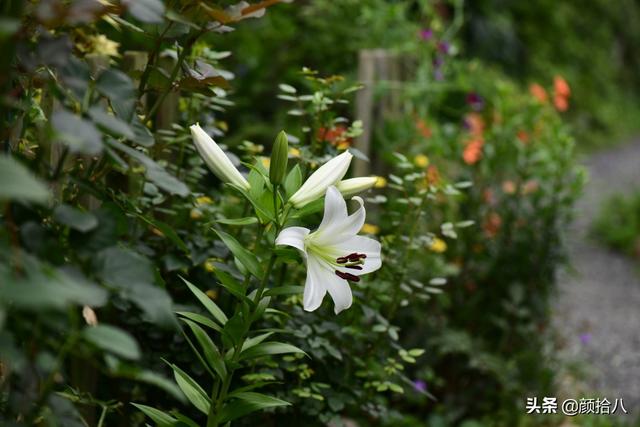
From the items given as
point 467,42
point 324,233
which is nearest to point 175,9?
point 324,233

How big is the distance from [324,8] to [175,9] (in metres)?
2.75

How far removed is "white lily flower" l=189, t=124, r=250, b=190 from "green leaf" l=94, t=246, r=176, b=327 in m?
0.43

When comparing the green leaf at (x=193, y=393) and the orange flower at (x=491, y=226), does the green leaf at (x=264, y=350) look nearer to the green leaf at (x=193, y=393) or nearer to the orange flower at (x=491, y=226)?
the green leaf at (x=193, y=393)

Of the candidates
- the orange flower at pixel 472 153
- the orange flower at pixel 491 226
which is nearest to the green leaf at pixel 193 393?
the orange flower at pixel 491 226

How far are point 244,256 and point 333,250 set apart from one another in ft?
0.49

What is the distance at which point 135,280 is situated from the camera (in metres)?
0.91

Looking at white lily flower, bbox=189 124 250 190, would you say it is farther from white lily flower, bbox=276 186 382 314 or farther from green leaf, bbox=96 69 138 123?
green leaf, bbox=96 69 138 123

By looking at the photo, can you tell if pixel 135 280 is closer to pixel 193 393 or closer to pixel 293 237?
pixel 293 237

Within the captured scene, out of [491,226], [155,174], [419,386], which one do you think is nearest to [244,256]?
[155,174]

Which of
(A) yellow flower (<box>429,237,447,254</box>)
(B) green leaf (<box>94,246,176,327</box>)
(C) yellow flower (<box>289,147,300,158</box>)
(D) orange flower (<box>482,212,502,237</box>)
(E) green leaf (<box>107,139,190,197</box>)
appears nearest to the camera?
(B) green leaf (<box>94,246,176,327</box>)

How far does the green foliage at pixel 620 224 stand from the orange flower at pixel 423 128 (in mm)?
2394

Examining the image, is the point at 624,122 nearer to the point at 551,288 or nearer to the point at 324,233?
the point at 551,288

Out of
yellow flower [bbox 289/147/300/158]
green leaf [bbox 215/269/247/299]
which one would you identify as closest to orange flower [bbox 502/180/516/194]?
yellow flower [bbox 289/147/300/158]

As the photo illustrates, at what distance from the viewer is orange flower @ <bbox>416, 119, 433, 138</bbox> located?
361 centimetres
